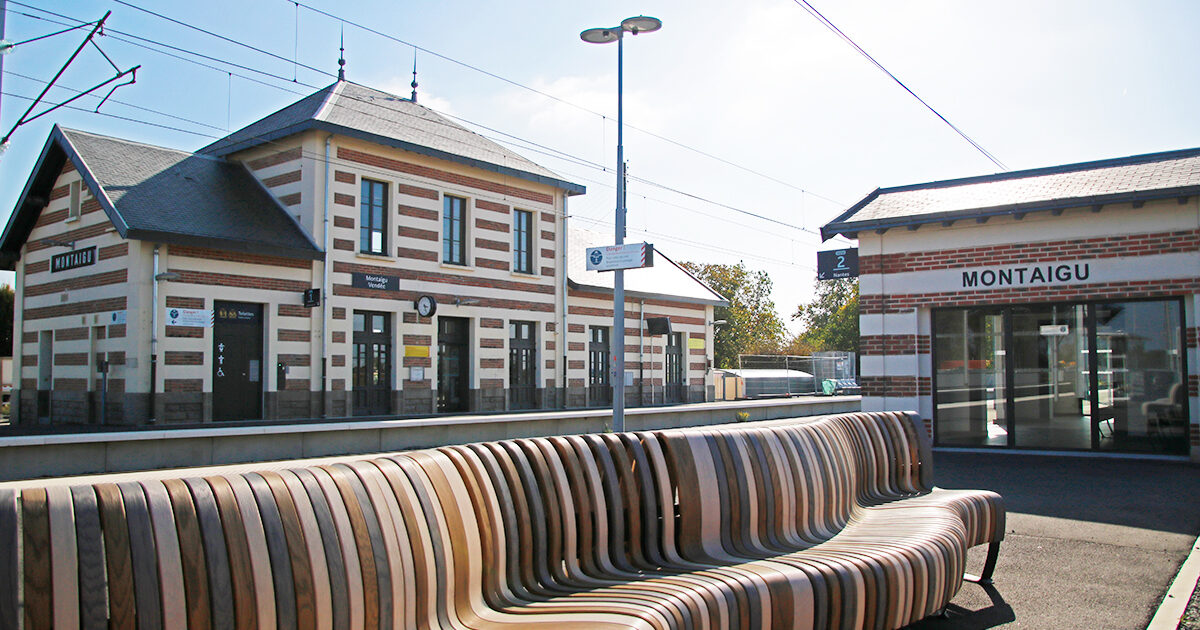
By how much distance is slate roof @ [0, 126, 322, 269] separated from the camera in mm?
19906

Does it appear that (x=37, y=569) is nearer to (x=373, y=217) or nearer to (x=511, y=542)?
(x=511, y=542)

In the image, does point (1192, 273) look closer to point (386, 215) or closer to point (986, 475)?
point (986, 475)

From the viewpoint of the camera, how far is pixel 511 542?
3.47m

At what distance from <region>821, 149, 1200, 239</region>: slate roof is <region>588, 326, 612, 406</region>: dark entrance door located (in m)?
18.1

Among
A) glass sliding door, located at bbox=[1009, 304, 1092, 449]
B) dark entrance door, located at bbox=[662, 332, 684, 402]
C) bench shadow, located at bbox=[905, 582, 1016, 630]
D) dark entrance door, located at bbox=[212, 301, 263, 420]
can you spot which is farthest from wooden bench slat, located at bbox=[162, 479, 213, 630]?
dark entrance door, located at bbox=[662, 332, 684, 402]

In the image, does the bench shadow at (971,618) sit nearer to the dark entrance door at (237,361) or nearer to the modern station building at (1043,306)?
the modern station building at (1043,306)

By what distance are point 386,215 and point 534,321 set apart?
6.30m

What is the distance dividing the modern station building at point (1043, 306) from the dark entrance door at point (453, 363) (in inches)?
604

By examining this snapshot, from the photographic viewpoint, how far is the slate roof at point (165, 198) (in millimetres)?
19906

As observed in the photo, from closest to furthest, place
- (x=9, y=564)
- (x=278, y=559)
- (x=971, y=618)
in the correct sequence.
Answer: (x=9, y=564), (x=278, y=559), (x=971, y=618)

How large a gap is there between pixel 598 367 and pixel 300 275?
39.6ft

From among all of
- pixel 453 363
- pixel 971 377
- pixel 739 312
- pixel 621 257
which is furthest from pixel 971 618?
pixel 739 312

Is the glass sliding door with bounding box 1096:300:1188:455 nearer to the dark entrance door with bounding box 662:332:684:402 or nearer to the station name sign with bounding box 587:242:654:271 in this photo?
the station name sign with bounding box 587:242:654:271

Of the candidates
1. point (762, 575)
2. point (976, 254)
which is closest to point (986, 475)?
point (976, 254)
